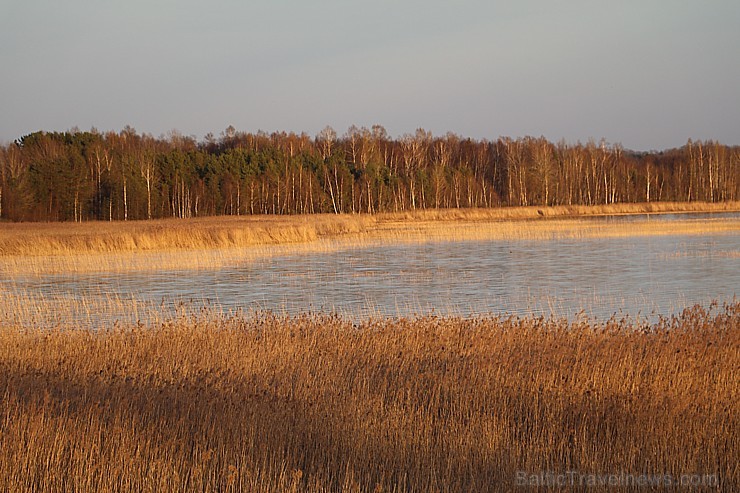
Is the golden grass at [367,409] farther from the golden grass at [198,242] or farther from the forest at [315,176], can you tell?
the forest at [315,176]

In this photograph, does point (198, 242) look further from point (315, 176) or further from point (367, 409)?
point (315, 176)

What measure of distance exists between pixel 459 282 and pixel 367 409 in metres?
12.8

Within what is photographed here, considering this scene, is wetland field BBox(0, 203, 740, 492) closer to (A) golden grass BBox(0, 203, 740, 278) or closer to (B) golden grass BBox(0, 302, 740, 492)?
(B) golden grass BBox(0, 302, 740, 492)

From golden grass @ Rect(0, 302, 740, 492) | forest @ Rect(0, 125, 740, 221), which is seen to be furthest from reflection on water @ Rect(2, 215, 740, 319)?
forest @ Rect(0, 125, 740, 221)

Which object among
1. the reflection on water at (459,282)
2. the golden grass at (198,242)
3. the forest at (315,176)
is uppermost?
the forest at (315,176)

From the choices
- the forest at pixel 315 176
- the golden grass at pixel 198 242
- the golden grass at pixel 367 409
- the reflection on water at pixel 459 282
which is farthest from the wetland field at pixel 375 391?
the forest at pixel 315 176

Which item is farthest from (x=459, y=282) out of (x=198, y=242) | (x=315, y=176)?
(x=315, y=176)

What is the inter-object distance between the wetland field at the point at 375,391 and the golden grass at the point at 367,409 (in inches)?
1.1

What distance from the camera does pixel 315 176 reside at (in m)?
76.8

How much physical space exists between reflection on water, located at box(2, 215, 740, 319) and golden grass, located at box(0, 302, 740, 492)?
4300mm

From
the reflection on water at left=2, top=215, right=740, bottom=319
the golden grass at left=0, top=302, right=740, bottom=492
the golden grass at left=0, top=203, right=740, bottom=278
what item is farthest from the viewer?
the golden grass at left=0, top=203, right=740, bottom=278

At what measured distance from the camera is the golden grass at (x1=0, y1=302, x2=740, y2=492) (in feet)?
19.5

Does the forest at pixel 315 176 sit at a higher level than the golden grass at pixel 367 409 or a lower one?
higher

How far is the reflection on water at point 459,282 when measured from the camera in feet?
51.9
